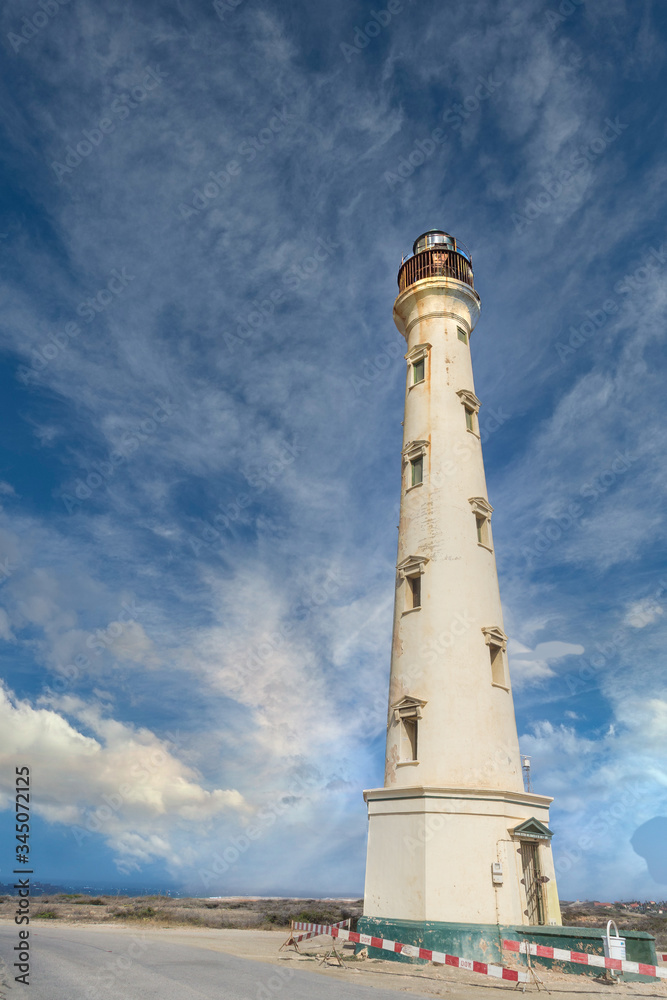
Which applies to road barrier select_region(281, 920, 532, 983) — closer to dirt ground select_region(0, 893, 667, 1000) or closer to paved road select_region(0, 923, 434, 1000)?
dirt ground select_region(0, 893, 667, 1000)

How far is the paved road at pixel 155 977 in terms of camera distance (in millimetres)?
11695

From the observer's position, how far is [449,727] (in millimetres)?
20422

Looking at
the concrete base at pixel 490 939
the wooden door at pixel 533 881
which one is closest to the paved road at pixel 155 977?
the concrete base at pixel 490 939

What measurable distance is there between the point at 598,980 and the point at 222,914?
2864cm

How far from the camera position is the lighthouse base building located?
59.6 ft

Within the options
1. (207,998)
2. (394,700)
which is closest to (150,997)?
(207,998)

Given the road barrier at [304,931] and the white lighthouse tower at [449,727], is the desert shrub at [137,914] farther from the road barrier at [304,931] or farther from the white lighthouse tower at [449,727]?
the white lighthouse tower at [449,727]

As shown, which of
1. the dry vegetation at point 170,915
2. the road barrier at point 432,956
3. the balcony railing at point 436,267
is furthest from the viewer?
the dry vegetation at point 170,915

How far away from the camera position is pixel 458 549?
23.3m

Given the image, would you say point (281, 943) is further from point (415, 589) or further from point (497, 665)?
point (415, 589)

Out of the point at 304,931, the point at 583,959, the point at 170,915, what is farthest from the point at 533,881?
the point at 170,915

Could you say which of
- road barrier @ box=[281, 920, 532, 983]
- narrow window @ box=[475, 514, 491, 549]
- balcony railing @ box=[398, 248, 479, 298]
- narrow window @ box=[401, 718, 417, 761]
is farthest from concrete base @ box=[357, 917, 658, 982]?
balcony railing @ box=[398, 248, 479, 298]

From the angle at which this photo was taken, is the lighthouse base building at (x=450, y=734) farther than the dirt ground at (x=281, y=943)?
Yes

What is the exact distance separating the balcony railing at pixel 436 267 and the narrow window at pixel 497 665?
16.8 m
